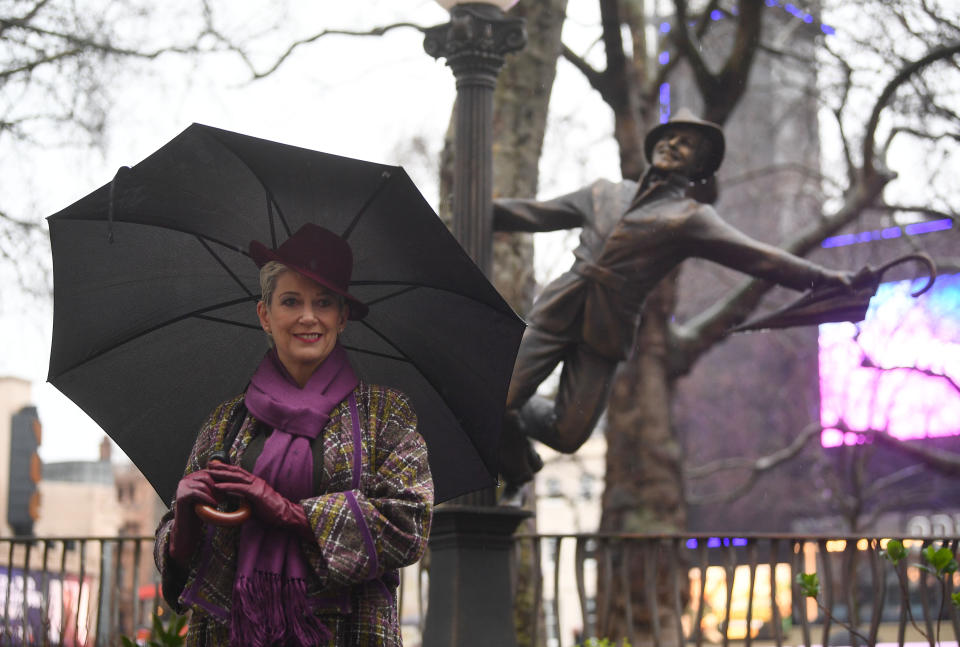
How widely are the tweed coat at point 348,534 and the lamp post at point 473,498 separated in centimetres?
273

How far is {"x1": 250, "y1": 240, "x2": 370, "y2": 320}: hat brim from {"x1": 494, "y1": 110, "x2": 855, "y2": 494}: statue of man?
126 inches

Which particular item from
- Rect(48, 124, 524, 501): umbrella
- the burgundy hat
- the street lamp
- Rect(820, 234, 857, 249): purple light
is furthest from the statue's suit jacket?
Rect(820, 234, 857, 249): purple light

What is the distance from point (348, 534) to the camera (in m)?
3.05

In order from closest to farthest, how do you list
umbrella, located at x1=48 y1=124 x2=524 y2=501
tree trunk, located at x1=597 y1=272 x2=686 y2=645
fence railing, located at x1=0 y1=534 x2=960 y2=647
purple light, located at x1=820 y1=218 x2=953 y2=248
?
umbrella, located at x1=48 y1=124 x2=524 y2=501 → fence railing, located at x1=0 y1=534 x2=960 y2=647 → tree trunk, located at x1=597 y1=272 x2=686 y2=645 → purple light, located at x1=820 y1=218 x2=953 y2=248

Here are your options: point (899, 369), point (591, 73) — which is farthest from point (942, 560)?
point (899, 369)

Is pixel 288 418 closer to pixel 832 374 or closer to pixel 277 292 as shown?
pixel 277 292

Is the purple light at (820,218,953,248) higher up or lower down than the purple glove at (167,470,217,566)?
higher up

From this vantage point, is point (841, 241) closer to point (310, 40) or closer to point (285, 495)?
point (310, 40)

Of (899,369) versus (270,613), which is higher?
(899,369)

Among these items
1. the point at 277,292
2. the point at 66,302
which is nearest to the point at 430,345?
the point at 277,292

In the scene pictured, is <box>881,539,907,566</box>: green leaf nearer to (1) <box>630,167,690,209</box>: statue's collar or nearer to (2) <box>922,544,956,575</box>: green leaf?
(2) <box>922,544,956,575</box>: green leaf

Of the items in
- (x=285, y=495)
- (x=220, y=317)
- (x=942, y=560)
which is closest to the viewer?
(x=285, y=495)

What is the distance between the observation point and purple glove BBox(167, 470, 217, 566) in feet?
9.93

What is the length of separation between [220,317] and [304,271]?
0.77 m
